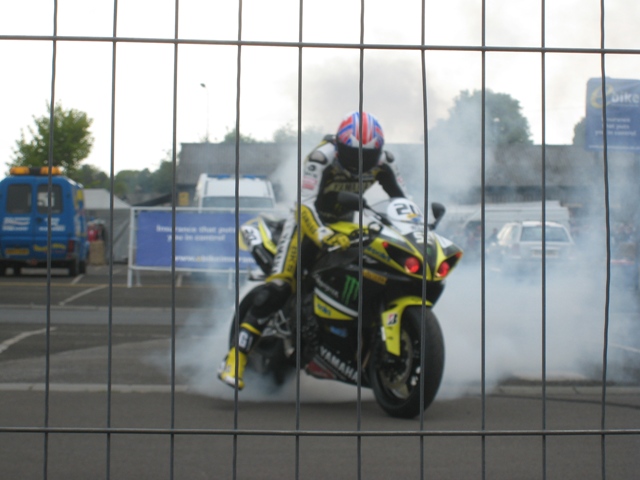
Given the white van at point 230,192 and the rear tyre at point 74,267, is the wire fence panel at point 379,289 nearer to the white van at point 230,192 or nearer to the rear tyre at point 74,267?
the white van at point 230,192

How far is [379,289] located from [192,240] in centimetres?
1094

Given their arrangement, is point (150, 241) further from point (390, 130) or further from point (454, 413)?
point (454, 413)

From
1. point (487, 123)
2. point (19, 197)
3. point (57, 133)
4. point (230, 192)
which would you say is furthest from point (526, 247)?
point (19, 197)

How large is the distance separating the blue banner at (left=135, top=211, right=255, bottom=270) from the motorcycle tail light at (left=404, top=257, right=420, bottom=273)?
34.9ft

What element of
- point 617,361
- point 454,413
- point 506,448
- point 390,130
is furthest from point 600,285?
point 506,448

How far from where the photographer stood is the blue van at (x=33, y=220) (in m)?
18.9

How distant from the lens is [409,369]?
16.7 feet

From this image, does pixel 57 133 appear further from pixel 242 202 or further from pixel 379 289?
pixel 242 202

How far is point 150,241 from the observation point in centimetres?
1623

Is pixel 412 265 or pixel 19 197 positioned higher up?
pixel 19 197

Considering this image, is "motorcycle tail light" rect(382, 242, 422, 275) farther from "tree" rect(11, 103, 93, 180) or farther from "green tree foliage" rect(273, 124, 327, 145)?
"green tree foliage" rect(273, 124, 327, 145)

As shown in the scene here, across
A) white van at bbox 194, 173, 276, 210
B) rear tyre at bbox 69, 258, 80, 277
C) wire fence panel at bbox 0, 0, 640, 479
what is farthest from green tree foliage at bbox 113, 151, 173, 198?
rear tyre at bbox 69, 258, 80, 277

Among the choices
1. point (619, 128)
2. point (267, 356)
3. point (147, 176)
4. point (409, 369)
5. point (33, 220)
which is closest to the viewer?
point (147, 176)

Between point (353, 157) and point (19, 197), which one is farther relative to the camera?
point (19, 197)
